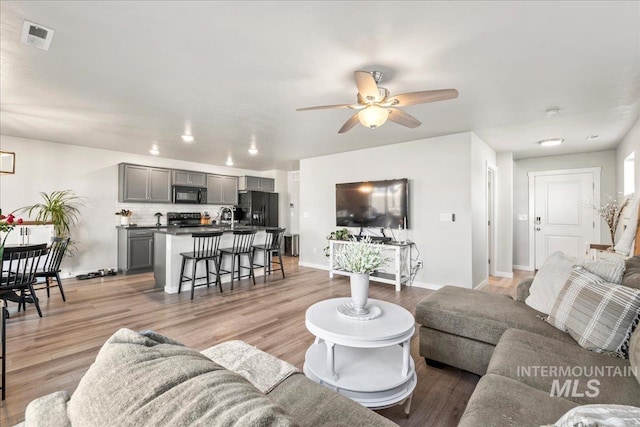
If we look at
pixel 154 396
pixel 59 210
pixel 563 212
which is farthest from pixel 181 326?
pixel 563 212

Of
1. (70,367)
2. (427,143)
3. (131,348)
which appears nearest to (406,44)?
(131,348)

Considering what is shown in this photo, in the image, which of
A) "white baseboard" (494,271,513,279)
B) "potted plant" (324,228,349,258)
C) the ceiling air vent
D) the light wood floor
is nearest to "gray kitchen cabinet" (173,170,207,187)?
the light wood floor

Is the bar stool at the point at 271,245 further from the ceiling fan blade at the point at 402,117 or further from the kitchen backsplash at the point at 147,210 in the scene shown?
the ceiling fan blade at the point at 402,117

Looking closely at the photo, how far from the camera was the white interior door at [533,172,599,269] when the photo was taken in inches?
220

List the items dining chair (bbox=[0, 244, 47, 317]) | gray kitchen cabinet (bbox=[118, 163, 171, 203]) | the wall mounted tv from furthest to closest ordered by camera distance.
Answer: gray kitchen cabinet (bbox=[118, 163, 171, 203]), the wall mounted tv, dining chair (bbox=[0, 244, 47, 317])

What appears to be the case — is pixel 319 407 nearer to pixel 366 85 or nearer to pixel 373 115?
pixel 366 85

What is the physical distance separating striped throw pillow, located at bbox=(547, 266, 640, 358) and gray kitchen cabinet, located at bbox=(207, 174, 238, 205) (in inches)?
274

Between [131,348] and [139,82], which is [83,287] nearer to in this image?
[139,82]

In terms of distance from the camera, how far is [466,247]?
439 centimetres

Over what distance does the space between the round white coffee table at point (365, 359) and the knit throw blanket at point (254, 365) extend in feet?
1.56

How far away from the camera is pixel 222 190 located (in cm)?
748

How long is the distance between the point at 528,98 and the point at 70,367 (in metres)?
4.93

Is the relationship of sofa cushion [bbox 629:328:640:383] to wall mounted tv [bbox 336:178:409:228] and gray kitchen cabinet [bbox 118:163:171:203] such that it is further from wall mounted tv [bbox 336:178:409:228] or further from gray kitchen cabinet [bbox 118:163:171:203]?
gray kitchen cabinet [bbox 118:163:171:203]

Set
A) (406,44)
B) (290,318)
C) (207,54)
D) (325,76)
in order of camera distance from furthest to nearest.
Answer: (290,318), (325,76), (207,54), (406,44)
